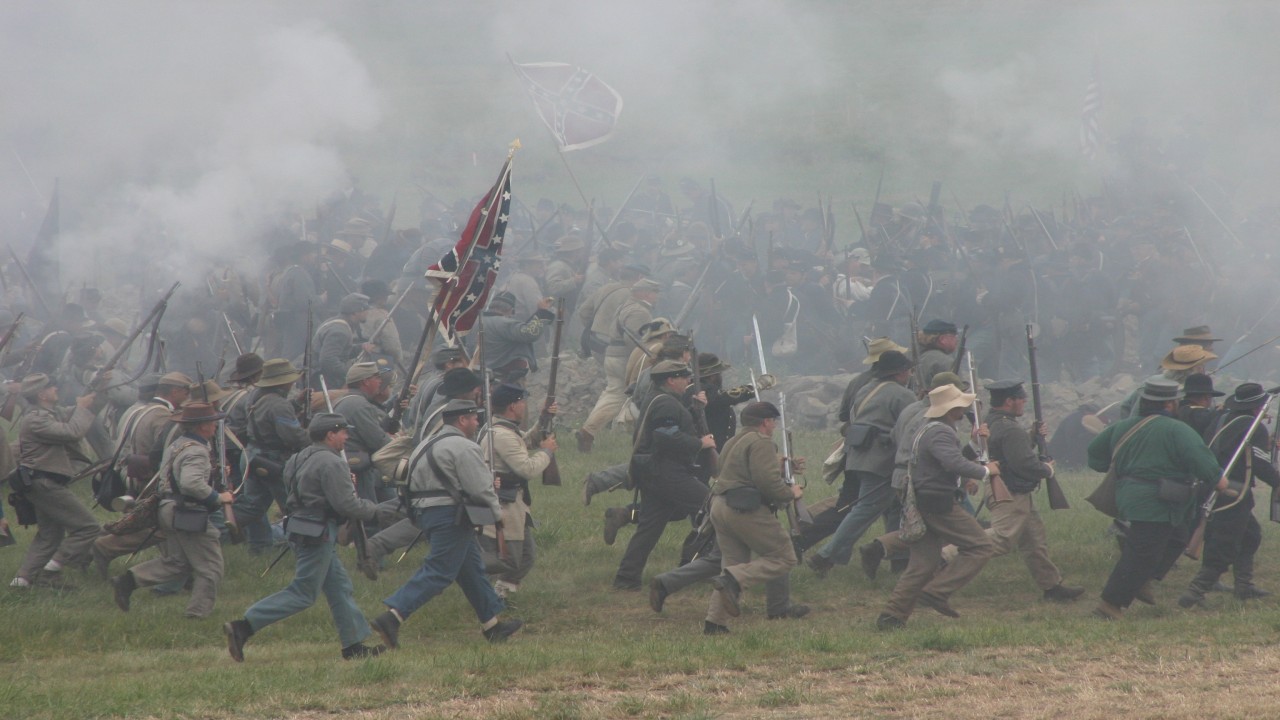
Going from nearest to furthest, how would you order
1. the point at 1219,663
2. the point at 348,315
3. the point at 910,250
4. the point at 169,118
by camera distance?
the point at 1219,663 < the point at 348,315 < the point at 910,250 < the point at 169,118

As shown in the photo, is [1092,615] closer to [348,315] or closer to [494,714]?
[494,714]

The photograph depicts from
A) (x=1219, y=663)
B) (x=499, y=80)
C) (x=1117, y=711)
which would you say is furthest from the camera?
(x=499, y=80)

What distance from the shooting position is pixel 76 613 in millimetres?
9664

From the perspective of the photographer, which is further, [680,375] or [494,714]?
[680,375]

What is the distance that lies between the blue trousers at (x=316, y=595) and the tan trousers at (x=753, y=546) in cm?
239

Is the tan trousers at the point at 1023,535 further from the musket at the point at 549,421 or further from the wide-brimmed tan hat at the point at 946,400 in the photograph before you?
the musket at the point at 549,421

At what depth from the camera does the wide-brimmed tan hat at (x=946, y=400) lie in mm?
9273

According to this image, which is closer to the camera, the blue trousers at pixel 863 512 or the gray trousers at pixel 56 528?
the gray trousers at pixel 56 528

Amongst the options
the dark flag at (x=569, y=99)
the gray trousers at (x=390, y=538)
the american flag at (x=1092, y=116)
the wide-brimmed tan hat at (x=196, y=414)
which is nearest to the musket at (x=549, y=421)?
the gray trousers at (x=390, y=538)

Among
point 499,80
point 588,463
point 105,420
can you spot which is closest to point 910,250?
point 588,463

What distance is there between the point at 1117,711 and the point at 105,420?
1264cm

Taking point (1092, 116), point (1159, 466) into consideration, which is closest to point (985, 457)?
point (1159, 466)

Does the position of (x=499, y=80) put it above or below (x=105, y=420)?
above

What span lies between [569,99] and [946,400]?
1315cm
